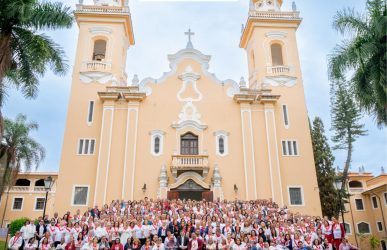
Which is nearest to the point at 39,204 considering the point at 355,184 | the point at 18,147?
the point at 18,147

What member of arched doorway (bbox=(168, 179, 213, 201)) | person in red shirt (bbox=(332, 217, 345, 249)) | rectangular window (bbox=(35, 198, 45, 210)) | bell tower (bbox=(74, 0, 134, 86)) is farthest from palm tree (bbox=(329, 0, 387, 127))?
rectangular window (bbox=(35, 198, 45, 210))

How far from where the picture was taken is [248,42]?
30.4 meters

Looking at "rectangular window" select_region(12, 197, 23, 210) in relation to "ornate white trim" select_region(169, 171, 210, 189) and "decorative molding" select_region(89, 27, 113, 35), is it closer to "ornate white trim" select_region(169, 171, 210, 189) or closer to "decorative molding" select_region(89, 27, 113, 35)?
"decorative molding" select_region(89, 27, 113, 35)

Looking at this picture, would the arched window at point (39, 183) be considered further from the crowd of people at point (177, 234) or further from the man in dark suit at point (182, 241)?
the man in dark suit at point (182, 241)

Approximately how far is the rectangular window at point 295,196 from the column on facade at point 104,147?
1214cm

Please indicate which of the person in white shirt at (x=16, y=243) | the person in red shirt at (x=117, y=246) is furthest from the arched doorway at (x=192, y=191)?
the person in white shirt at (x=16, y=243)

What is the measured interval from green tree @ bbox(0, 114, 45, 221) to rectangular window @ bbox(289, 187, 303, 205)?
18610mm

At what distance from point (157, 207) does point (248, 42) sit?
1907 centimetres

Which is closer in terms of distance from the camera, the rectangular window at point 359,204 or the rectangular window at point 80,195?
the rectangular window at point 80,195

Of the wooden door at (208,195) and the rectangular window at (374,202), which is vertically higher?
the rectangular window at (374,202)

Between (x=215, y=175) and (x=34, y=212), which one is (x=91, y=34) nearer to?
Result: (x=215, y=175)

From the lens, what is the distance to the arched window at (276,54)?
27.8 metres

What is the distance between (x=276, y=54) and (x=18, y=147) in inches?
838

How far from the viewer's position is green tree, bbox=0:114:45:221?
22766mm
